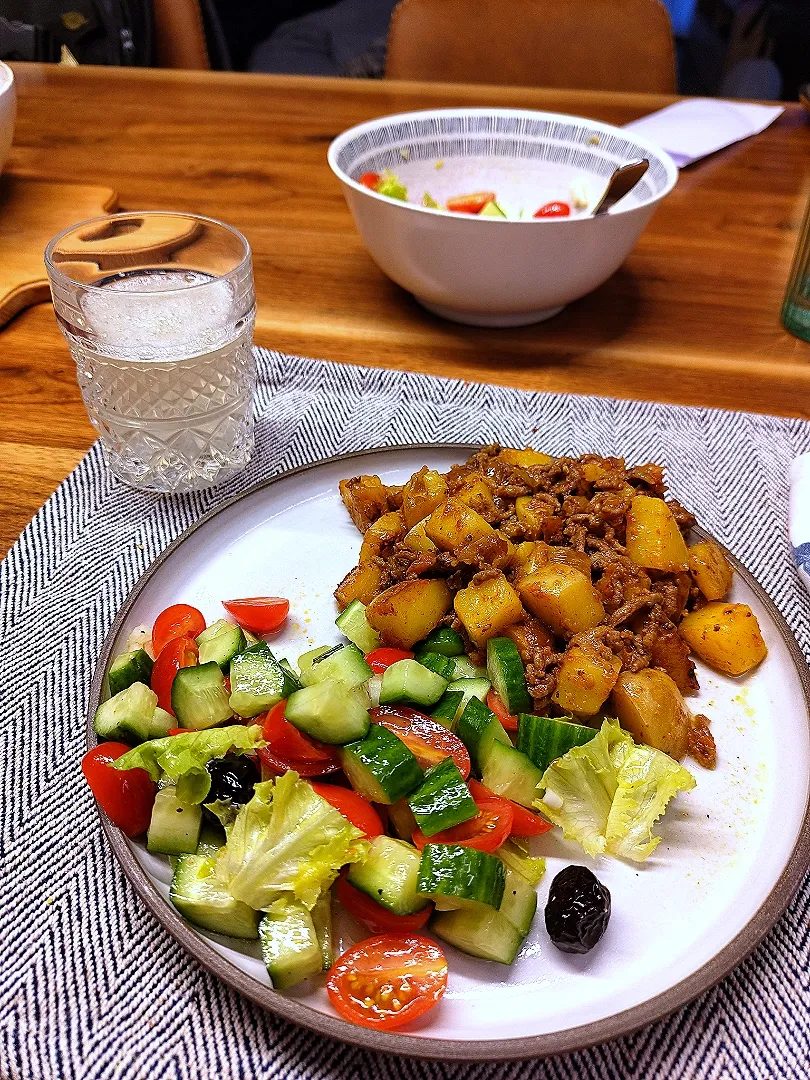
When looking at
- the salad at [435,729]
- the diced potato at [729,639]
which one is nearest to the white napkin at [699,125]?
the salad at [435,729]

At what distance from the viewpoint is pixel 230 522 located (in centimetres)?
202

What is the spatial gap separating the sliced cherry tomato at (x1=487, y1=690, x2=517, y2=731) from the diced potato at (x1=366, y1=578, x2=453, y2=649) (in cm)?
19

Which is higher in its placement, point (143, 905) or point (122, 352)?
point (122, 352)

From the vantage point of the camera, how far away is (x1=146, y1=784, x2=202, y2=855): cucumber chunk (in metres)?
1.33

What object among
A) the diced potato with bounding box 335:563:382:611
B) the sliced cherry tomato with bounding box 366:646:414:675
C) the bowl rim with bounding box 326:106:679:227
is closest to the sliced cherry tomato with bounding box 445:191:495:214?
the bowl rim with bounding box 326:106:679:227

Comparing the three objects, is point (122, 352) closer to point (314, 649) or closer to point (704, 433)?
point (314, 649)

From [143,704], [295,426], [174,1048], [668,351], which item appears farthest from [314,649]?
[668,351]

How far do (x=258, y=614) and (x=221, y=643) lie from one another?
19 centimetres

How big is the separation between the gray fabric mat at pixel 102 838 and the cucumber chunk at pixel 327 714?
358 millimetres

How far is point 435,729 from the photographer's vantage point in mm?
1495

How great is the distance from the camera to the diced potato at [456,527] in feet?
5.70

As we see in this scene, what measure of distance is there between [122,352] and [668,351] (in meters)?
1.66

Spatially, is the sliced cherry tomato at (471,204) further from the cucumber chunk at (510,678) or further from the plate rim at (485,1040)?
the plate rim at (485,1040)

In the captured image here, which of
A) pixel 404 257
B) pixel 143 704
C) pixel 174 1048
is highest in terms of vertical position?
pixel 404 257
